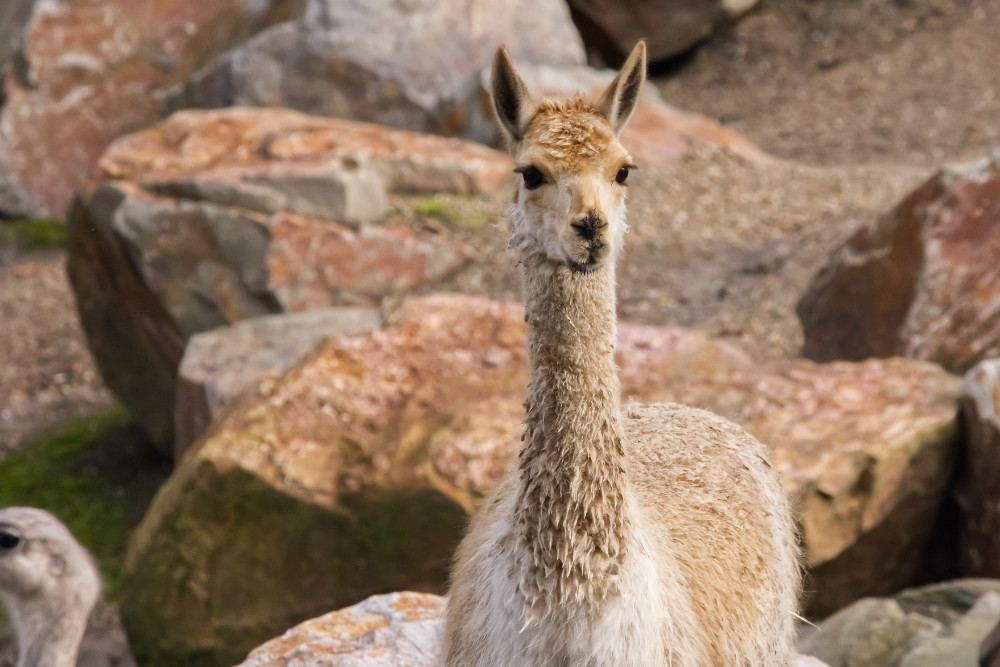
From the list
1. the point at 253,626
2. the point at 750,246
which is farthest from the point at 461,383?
the point at 750,246

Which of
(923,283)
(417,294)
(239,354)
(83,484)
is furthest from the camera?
(83,484)

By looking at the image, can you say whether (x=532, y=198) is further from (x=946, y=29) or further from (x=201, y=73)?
(x=946, y=29)

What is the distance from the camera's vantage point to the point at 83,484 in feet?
33.9

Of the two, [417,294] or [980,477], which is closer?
[980,477]

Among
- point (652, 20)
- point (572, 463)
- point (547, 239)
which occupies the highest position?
point (652, 20)

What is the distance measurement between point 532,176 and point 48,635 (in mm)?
3210

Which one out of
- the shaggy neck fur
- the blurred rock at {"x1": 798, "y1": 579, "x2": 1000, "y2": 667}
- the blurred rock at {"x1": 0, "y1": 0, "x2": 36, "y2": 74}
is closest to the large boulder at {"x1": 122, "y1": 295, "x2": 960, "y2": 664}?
the blurred rock at {"x1": 798, "y1": 579, "x2": 1000, "y2": 667}

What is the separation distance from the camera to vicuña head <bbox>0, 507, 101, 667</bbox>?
4836 millimetres

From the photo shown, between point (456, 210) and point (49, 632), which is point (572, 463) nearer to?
point (49, 632)

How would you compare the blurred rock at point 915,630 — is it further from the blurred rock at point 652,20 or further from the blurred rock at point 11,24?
the blurred rock at point 11,24

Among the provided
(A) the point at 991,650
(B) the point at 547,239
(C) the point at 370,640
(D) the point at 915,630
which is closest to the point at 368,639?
(C) the point at 370,640

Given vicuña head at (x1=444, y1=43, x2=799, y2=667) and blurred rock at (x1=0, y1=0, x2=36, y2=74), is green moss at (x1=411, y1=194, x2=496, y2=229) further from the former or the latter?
blurred rock at (x1=0, y1=0, x2=36, y2=74)

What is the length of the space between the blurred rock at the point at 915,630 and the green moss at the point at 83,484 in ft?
19.1

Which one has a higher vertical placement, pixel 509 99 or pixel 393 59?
pixel 509 99
